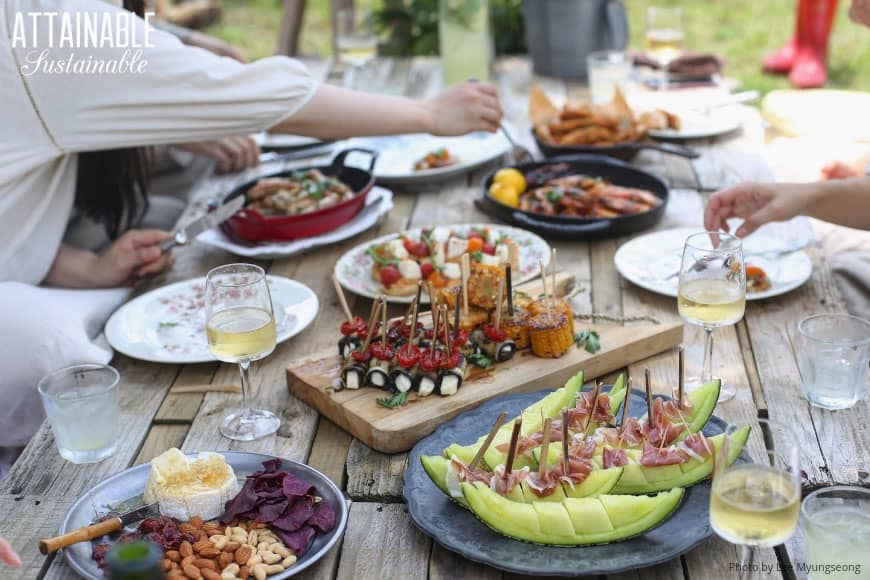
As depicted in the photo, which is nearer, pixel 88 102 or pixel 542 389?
pixel 542 389

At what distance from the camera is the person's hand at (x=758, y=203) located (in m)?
2.36

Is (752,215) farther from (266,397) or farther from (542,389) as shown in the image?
(266,397)

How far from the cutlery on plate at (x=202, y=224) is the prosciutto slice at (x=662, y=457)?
151 cm

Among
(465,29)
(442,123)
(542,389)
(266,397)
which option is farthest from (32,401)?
(465,29)

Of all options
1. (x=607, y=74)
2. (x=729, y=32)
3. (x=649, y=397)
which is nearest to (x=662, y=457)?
(x=649, y=397)

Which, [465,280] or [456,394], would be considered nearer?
[456,394]

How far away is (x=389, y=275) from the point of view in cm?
251

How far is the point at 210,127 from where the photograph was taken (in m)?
2.65

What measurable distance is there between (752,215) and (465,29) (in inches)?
80.6

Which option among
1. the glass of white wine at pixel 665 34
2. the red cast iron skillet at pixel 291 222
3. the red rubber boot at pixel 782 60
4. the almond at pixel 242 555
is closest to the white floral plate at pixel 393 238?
the red cast iron skillet at pixel 291 222

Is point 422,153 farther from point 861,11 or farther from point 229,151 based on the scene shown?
point 861,11

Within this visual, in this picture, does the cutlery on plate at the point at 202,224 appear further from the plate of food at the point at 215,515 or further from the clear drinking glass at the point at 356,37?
the clear drinking glass at the point at 356,37

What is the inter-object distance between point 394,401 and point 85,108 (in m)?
1.15

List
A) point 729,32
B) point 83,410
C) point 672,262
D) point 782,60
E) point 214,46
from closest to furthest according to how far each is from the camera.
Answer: point 83,410 < point 672,262 < point 214,46 < point 782,60 < point 729,32
